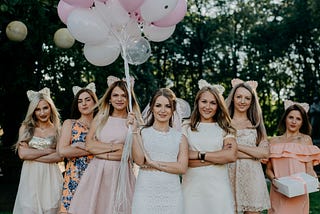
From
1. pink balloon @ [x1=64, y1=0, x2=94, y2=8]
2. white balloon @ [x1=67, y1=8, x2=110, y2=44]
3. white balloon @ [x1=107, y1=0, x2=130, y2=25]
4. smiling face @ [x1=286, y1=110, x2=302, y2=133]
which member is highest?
pink balloon @ [x1=64, y1=0, x2=94, y2=8]

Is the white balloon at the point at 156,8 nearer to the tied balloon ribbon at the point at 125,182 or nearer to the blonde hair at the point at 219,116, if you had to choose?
the tied balloon ribbon at the point at 125,182

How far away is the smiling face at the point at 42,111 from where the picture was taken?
5020 mm

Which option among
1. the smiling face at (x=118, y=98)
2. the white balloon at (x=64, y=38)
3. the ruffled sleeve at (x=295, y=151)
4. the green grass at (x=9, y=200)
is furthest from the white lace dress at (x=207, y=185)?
the green grass at (x=9, y=200)

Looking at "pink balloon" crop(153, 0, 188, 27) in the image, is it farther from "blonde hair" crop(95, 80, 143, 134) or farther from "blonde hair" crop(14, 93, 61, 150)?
"blonde hair" crop(14, 93, 61, 150)

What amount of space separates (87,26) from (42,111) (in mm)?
1274

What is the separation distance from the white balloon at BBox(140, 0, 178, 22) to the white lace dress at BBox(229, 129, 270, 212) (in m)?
1.33

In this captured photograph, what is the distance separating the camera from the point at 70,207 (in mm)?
4348

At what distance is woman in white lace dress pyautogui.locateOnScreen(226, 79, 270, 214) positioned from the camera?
14.7 feet

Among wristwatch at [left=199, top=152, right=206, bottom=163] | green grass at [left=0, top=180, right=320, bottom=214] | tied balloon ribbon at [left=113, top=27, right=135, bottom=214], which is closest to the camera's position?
wristwatch at [left=199, top=152, right=206, bottom=163]

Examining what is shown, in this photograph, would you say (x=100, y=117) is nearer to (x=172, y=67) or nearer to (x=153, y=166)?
(x=153, y=166)

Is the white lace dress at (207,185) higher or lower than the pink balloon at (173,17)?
lower

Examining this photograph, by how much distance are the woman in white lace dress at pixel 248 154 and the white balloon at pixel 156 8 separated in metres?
1.07

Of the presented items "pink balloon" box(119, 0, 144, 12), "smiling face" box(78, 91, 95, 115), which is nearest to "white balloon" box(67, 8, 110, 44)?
"pink balloon" box(119, 0, 144, 12)

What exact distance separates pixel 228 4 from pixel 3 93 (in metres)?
15.6
